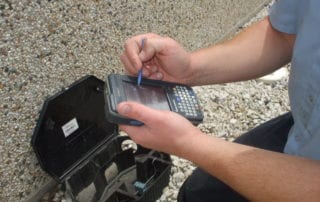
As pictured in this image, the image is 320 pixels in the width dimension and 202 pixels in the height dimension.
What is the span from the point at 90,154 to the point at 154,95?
42 centimetres

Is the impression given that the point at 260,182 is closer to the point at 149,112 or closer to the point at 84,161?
the point at 149,112

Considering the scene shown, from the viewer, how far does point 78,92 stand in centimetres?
129

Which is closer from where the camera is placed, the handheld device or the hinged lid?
the handheld device

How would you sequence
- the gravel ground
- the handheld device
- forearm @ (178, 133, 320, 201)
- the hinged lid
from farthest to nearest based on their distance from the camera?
the hinged lid → the gravel ground → the handheld device → forearm @ (178, 133, 320, 201)

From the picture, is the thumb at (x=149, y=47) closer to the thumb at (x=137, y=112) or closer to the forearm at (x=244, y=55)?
the forearm at (x=244, y=55)

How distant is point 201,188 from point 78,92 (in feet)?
1.46

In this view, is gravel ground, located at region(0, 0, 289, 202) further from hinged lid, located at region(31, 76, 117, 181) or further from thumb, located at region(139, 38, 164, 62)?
thumb, located at region(139, 38, 164, 62)

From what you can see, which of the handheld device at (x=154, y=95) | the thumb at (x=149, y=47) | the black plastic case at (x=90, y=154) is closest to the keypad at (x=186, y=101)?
the handheld device at (x=154, y=95)

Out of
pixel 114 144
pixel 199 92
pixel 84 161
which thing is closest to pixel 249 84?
pixel 199 92

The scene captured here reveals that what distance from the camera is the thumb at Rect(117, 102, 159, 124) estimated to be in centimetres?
86

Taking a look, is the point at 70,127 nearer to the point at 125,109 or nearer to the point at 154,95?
the point at 154,95

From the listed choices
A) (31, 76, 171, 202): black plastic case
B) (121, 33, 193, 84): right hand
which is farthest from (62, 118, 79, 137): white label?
(121, 33, 193, 84): right hand

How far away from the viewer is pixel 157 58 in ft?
3.74

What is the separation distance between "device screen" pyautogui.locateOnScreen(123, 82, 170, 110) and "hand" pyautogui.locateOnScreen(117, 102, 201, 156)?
81 mm
